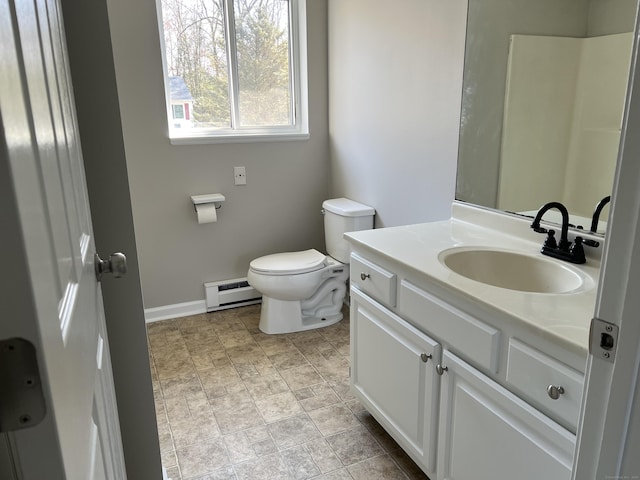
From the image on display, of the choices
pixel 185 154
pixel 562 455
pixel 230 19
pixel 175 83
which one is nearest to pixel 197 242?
pixel 185 154

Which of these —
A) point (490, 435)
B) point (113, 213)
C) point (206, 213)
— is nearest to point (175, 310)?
point (206, 213)

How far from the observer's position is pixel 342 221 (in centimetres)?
293

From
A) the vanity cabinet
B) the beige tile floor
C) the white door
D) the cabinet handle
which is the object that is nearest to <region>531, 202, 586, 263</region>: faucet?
the vanity cabinet

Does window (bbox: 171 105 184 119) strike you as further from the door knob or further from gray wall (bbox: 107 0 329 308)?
the door knob

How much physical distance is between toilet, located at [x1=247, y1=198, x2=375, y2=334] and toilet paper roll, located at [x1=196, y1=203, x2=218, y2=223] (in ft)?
1.30

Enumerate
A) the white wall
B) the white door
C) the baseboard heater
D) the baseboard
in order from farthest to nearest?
the baseboard heater → the baseboard → the white wall → the white door

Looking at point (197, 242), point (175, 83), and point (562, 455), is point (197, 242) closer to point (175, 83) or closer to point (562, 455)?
point (175, 83)

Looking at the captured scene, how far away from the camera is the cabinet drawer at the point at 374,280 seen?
1680mm

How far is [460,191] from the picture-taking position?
212 cm

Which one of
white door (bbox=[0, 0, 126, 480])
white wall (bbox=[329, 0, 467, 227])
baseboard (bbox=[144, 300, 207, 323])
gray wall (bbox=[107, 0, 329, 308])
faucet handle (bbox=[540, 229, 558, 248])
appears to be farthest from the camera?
baseboard (bbox=[144, 300, 207, 323])

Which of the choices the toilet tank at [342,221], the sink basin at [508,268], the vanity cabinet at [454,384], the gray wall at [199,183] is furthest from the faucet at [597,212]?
the gray wall at [199,183]

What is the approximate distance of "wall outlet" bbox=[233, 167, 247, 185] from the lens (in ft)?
10.4

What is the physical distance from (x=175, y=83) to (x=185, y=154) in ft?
1.48

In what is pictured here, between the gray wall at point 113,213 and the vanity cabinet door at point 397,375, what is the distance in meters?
0.84
